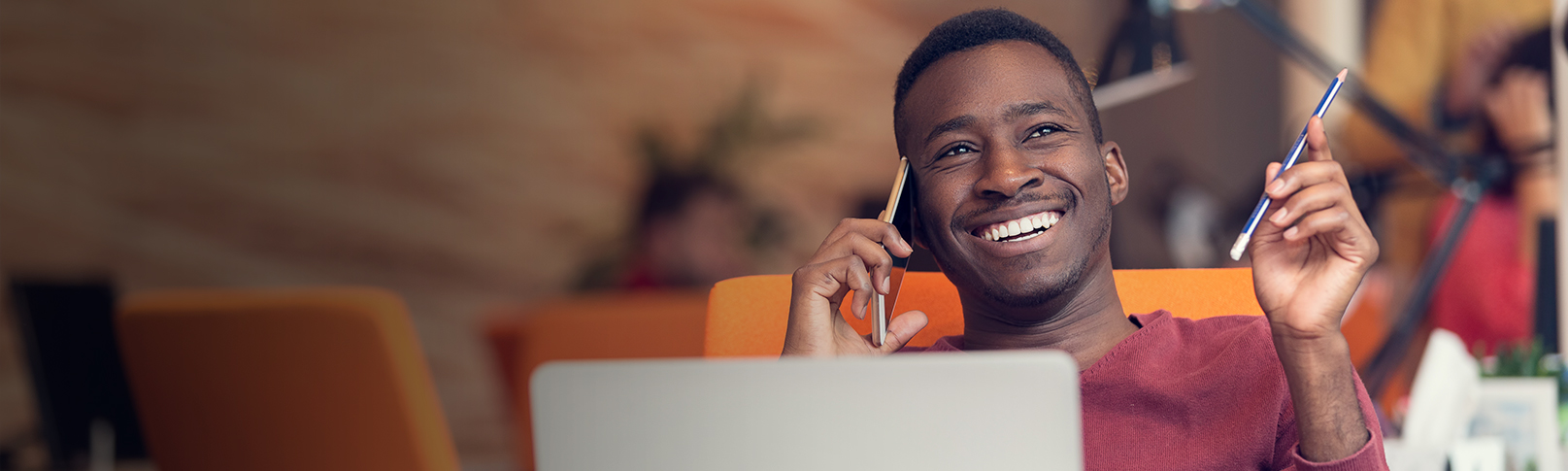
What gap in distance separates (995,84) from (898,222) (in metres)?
0.15

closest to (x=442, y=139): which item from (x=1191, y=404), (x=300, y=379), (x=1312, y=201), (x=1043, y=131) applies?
(x=300, y=379)

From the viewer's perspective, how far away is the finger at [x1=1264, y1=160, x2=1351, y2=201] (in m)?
0.80

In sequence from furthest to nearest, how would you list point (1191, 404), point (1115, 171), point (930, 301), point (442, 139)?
point (442, 139)
point (930, 301)
point (1115, 171)
point (1191, 404)

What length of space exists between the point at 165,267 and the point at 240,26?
1.16 meters

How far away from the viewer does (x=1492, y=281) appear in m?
2.40

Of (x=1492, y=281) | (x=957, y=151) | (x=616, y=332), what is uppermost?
(x=957, y=151)

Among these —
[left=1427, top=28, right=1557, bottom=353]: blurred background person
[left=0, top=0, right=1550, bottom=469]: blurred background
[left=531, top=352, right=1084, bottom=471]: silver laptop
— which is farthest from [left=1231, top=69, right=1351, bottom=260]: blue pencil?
[left=0, top=0, right=1550, bottom=469]: blurred background

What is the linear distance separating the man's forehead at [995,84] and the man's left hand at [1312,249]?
0.20 metres

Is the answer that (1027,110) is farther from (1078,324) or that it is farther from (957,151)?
(1078,324)

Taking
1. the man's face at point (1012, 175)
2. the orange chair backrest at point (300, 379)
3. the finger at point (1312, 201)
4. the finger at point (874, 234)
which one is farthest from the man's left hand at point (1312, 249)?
the orange chair backrest at point (300, 379)

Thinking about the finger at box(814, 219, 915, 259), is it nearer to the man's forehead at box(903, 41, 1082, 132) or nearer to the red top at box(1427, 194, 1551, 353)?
the man's forehead at box(903, 41, 1082, 132)

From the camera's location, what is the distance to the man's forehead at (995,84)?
94 cm

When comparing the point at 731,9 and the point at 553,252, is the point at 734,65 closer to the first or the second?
the point at 731,9

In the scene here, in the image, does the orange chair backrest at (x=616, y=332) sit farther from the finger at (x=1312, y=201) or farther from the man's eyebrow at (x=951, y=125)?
the finger at (x=1312, y=201)
